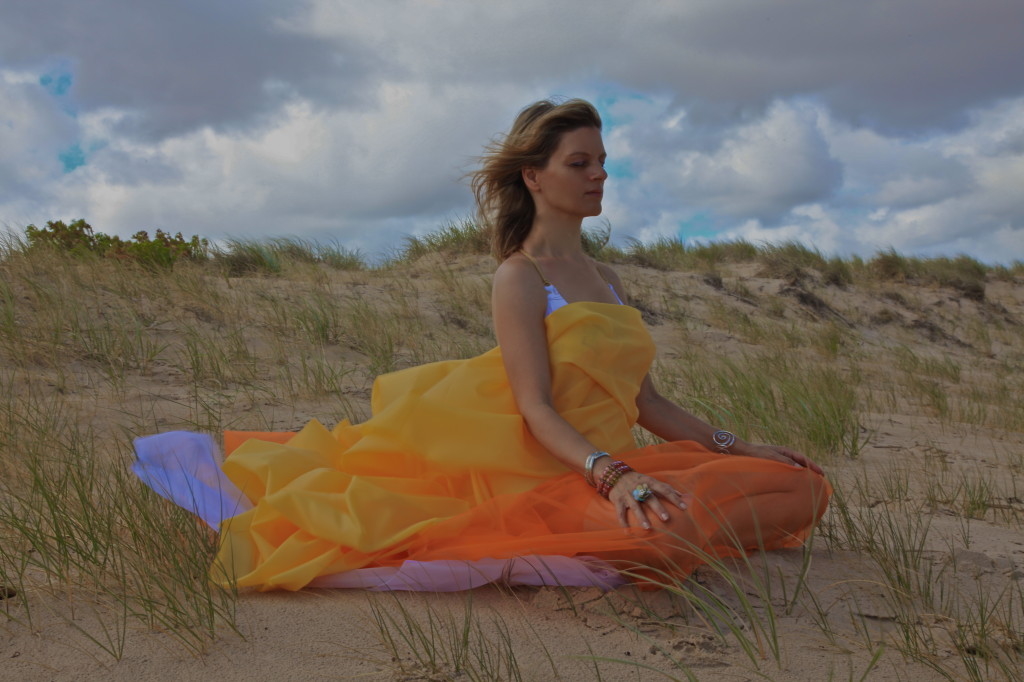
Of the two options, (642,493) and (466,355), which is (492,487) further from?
(466,355)

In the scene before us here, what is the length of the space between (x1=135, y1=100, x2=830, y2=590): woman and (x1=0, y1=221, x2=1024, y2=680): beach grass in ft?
0.47

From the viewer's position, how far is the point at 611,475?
7.03ft

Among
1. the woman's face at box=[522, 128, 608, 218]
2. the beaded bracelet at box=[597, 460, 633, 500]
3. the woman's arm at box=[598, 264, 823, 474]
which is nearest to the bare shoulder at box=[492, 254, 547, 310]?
the woman's face at box=[522, 128, 608, 218]

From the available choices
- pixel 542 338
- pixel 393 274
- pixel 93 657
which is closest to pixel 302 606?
pixel 93 657

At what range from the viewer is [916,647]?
1.82 metres

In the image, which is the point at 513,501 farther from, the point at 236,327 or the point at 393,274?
the point at 393,274

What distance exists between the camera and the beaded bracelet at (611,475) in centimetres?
214

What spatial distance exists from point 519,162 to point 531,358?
64 cm

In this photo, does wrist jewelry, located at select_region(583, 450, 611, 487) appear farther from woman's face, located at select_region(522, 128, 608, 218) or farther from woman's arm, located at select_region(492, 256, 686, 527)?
woman's face, located at select_region(522, 128, 608, 218)

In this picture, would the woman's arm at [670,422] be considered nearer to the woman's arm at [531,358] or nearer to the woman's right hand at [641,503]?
the woman's arm at [531,358]

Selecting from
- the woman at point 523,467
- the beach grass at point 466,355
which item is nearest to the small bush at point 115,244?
the beach grass at point 466,355

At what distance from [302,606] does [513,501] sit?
0.60 m

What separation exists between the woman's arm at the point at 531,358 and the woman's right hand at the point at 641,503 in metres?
0.04

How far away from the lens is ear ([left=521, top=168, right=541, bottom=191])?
2.59 m
